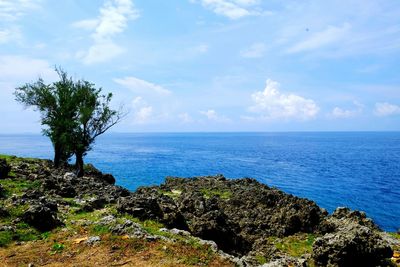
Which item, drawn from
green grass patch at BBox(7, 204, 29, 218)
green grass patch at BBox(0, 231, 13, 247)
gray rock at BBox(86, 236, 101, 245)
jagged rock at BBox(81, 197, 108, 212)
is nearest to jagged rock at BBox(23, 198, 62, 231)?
green grass patch at BBox(7, 204, 29, 218)

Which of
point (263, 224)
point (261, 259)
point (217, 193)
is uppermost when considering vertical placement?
point (261, 259)

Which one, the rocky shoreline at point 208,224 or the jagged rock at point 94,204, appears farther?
the jagged rock at point 94,204

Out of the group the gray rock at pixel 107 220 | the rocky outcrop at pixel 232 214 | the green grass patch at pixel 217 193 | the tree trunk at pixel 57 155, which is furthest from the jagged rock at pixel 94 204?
the tree trunk at pixel 57 155

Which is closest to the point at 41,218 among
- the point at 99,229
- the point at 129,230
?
the point at 99,229

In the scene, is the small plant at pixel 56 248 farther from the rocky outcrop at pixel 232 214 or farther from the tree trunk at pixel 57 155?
the tree trunk at pixel 57 155

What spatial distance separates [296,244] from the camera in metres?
27.8

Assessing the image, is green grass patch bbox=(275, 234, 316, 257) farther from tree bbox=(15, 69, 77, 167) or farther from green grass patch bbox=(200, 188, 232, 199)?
tree bbox=(15, 69, 77, 167)

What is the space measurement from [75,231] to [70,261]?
3.85 m

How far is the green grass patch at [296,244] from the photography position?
25839 millimetres

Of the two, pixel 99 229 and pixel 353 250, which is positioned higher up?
pixel 99 229

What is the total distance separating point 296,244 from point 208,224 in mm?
9027

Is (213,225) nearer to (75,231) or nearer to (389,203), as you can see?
(75,231)

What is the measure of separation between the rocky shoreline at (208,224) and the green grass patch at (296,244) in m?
0.07

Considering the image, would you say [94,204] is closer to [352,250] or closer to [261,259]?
[261,259]
